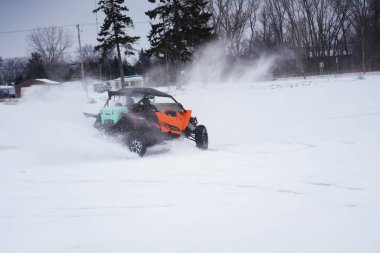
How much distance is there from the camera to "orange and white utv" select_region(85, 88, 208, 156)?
9.27m

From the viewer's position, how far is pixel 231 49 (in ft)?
181

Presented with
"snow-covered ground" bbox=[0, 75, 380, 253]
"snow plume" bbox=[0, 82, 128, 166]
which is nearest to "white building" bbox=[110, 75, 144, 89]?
"snow-covered ground" bbox=[0, 75, 380, 253]

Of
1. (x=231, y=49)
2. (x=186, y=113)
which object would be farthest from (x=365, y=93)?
(x=231, y=49)

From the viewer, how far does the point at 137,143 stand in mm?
9219

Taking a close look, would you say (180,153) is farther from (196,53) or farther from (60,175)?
(196,53)

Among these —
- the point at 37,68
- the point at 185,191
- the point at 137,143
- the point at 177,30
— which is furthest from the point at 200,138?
the point at 37,68

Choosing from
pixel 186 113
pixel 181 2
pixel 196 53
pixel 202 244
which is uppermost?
pixel 181 2

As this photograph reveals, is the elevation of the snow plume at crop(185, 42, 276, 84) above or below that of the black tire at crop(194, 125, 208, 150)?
above

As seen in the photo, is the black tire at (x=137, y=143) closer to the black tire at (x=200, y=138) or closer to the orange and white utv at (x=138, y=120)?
the orange and white utv at (x=138, y=120)

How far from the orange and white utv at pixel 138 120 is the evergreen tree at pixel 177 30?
96.4ft

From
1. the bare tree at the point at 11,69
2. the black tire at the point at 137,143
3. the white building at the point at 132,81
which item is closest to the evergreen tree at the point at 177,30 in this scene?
the white building at the point at 132,81

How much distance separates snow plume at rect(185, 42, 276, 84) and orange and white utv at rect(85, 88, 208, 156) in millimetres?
27949

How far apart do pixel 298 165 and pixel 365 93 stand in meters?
18.7

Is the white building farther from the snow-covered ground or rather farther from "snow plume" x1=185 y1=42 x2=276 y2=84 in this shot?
the snow-covered ground
